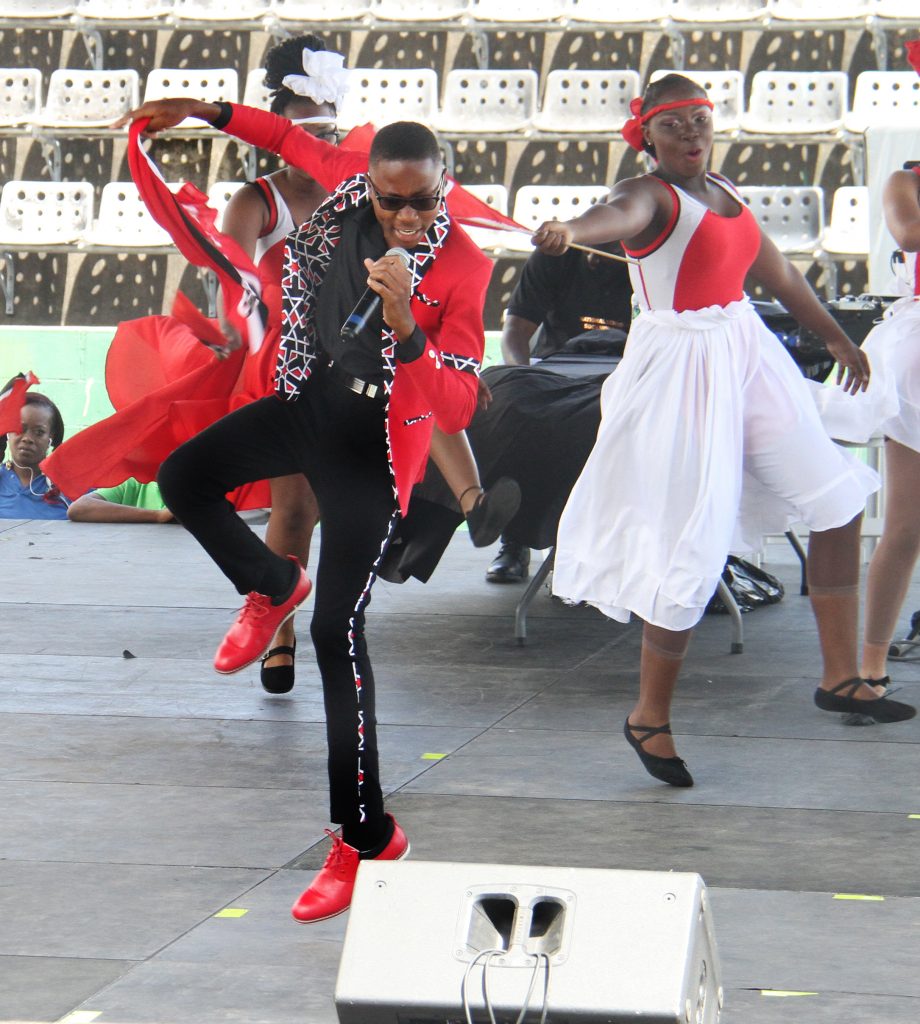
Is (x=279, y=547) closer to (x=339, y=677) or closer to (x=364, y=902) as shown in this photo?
(x=339, y=677)

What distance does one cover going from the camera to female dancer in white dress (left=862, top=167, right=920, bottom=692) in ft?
16.9

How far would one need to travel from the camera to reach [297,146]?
4.45 metres

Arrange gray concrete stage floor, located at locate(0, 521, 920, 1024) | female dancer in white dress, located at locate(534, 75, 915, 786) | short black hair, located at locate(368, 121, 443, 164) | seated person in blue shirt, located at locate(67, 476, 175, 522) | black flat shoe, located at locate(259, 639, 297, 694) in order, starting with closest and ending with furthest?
gray concrete stage floor, located at locate(0, 521, 920, 1024)
short black hair, located at locate(368, 121, 443, 164)
female dancer in white dress, located at locate(534, 75, 915, 786)
black flat shoe, located at locate(259, 639, 297, 694)
seated person in blue shirt, located at locate(67, 476, 175, 522)

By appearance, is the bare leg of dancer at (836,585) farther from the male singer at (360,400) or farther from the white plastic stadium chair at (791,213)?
the white plastic stadium chair at (791,213)

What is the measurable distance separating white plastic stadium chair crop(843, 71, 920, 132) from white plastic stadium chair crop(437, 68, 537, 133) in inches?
104

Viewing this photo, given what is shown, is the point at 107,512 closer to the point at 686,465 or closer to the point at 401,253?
the point at 686,465

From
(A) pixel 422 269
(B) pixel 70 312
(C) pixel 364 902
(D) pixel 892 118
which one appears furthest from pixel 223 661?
(B) pixel 70 312

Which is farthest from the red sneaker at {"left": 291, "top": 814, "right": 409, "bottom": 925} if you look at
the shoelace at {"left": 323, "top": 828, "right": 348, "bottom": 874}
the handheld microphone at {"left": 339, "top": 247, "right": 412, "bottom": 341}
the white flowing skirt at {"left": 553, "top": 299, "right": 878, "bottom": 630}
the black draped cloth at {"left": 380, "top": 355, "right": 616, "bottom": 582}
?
the black draped cloth at {"left": 380, "top": 355, "right": 616, "bottom": 582}

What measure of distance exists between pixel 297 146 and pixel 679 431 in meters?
1.27

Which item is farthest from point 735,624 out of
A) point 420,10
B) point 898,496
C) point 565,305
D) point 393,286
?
Result: point 420,10

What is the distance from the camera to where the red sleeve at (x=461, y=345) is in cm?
351

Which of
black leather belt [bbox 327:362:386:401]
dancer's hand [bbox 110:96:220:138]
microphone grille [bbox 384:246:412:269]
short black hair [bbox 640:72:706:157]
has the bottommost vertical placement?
black leather belt [bbox 327:362:386:401]

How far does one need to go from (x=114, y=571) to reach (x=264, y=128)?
394 centimetres

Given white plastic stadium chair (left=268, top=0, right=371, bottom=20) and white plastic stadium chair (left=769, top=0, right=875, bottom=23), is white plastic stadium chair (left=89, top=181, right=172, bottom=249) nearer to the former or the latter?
white plastic stadium chair (left=268, top=0, right=371, bottom=20)
